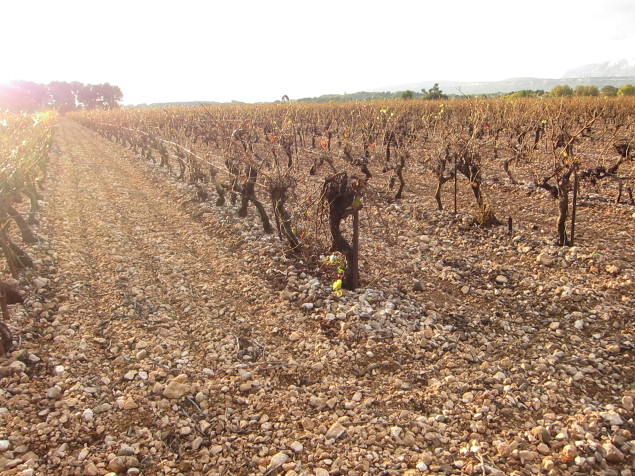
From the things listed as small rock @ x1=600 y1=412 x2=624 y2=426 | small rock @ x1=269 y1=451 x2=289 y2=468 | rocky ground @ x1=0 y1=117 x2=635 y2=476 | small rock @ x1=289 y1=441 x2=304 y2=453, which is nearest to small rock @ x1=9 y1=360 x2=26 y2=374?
rocky ground @ x1=0 y1=117 x2=635 y2=476

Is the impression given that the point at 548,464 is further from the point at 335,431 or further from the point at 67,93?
the point at 67,93

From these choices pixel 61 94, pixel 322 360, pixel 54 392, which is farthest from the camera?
pixel 61 94

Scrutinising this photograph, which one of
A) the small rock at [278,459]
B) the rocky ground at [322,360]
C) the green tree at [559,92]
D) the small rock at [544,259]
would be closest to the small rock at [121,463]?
the rocky ground at [322,360]

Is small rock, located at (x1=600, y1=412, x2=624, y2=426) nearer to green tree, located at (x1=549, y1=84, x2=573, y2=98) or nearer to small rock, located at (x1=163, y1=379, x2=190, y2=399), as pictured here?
small rock, located at (x1=163, y1=379, x2=190, y2=399)

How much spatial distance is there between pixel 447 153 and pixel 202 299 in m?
7.21

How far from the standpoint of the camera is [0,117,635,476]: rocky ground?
3.66 metres

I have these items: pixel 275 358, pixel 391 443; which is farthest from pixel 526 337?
pixel 275 358

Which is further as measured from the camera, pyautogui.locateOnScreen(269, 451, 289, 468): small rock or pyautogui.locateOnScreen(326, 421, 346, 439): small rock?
pyautogui.locateOnScreen(326, 421, 346, 439): small rock

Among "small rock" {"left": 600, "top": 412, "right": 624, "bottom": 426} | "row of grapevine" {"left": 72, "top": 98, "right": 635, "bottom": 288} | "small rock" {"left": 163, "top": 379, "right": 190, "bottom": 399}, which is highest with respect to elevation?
"row of grapevine" {"left": 72, "top": 98, "right": 635, "bottom": 288}

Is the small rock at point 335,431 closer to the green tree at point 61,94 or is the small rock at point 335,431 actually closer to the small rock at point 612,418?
the small rock at point 612,418

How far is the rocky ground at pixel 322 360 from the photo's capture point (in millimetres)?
3662

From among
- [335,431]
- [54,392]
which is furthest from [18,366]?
[335,431]

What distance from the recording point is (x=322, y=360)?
496cm

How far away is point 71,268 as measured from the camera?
7.30 meters
